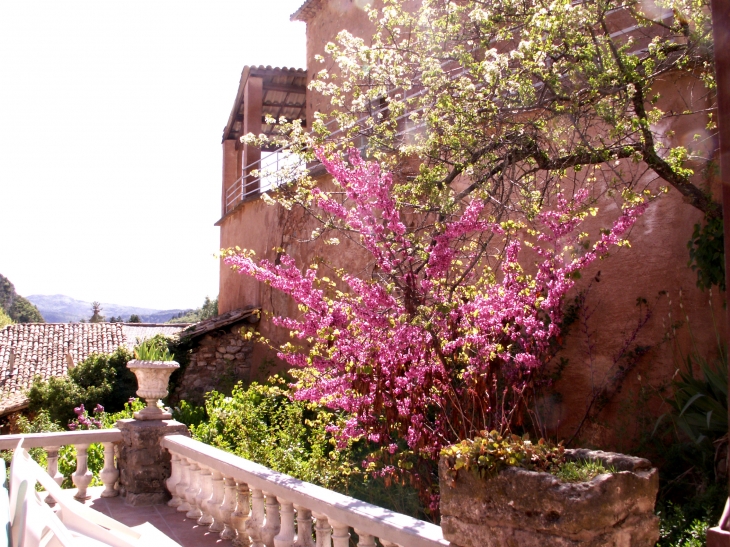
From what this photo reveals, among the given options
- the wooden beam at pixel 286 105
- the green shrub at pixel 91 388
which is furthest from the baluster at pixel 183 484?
the wooden beam at pixel 286 105

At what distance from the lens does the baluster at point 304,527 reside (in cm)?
391

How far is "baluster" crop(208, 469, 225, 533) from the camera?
15.7 ft

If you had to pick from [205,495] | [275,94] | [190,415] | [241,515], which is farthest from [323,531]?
[275,94]

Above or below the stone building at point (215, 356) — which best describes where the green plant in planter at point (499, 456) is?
above

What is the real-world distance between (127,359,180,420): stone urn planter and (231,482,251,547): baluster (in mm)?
1508

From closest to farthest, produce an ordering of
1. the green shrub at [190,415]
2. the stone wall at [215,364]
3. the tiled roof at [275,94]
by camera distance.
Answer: the green shrub at [190,415], the stone wall at [215,364], the tiled roof at [275,94]

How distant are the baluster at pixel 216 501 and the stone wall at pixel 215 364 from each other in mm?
8739

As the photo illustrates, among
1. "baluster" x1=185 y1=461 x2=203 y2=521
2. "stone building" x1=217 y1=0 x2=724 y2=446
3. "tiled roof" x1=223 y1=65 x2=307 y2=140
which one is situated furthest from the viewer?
"tiled roof" x1=223 y1=65 x2=307 y2=140

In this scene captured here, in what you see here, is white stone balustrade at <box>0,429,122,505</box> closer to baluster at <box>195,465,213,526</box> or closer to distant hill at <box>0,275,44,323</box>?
baluster at <box>195,465,213,526</box>

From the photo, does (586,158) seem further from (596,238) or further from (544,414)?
(544,414)

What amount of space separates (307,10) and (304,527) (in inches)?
516

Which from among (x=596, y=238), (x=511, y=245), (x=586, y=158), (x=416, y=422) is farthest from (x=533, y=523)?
(x=596, y=238)

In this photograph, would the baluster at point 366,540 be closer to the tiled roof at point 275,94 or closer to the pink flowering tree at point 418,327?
the pink flowering tree at point 418,327

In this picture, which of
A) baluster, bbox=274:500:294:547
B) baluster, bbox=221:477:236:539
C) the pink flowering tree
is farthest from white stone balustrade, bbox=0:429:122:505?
baluster, bbox=274:500:294:547
